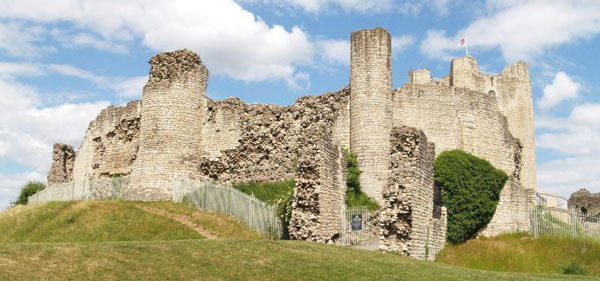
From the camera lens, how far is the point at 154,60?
40188mm

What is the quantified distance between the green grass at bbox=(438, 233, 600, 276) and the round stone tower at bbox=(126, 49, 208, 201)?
15.6 meters

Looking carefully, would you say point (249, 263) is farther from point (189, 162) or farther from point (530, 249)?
point (189, 162)

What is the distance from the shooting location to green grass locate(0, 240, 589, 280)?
1507 centimetres

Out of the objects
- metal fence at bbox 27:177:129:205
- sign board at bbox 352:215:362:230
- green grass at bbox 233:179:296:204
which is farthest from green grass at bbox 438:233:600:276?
metal fence at bbox 27:177:129:205

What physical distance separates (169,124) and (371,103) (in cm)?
1140

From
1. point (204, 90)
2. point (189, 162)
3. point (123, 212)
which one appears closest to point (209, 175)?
point (189, 162)

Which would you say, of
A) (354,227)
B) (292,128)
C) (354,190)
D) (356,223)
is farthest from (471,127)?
(354,227)

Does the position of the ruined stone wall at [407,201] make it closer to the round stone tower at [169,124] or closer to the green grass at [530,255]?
the green grass at [530,255]

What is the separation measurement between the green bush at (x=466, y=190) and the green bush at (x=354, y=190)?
11.9 feet

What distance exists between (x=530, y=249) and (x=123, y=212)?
728 inches

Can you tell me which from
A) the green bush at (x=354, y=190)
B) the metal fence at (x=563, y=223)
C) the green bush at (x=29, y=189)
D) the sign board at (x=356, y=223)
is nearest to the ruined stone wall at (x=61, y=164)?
the green bush at (x=29, y=189)

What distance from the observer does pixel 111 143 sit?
44.8 metres

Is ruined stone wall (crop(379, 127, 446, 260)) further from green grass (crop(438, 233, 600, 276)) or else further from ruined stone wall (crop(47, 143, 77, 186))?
ruined stone wall (crop(47, 143, 77, 186))

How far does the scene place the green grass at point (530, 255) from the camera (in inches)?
1125
